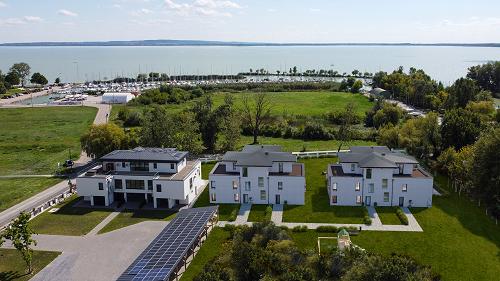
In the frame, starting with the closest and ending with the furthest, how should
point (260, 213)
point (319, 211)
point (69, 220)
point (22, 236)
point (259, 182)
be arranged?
point (22, 236) < point (69, 220) < point (260, 213) < point (319, 211) < point (259, 182)

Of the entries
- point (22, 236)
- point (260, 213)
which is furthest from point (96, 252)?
point (260, 213)

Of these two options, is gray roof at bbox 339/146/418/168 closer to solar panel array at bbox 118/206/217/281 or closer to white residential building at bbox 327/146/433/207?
white residential building at bbox 327/146/433/207

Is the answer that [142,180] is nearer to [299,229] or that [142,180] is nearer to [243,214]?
[243,214]

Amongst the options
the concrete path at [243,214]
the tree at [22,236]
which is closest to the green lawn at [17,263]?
the tree at [22,236]

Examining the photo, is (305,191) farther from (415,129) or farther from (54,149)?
(54,149)

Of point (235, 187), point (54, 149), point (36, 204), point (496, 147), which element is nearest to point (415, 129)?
point (496, 147)
